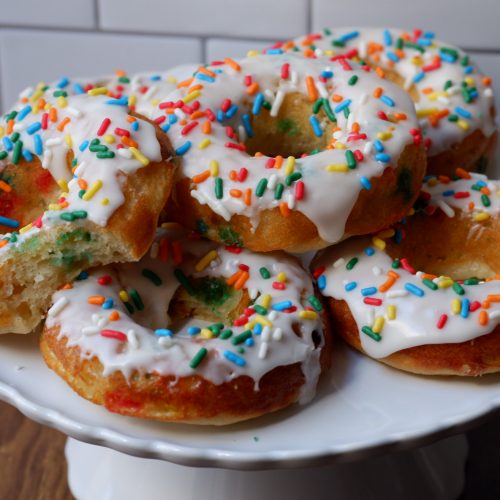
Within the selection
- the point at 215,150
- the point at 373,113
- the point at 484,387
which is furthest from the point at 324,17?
the point at 484,387

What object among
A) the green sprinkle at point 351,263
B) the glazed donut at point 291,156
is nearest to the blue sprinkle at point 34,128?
the glazed donut at point 291,156

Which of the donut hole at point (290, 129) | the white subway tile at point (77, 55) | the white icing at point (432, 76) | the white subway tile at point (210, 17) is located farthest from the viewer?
the white subway tile at point (77, 55)

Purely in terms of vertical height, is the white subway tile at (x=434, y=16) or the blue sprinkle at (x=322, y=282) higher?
the white subway tile at (x=434, y=16)

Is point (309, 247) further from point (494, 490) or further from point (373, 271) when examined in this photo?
point (494, 490)

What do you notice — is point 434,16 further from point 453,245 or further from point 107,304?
point 107,304

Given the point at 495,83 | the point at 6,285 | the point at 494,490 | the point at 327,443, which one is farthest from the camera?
the point at 495,83

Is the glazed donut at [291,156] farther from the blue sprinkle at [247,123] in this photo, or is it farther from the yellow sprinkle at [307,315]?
the yellow sprinkle at [307,315]

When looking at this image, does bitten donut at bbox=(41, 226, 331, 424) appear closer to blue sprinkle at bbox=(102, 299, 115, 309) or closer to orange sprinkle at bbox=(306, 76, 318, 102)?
blue sprinkle at bbox=(102, 299, 115, 309)
